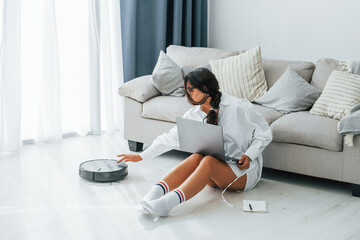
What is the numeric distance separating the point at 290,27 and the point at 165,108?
1671 mm

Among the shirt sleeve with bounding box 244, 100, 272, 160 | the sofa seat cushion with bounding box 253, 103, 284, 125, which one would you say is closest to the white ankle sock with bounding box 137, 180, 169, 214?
the shirt sleeve with bounding box 244, 100, 272, 160

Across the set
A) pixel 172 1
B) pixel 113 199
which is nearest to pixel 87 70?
pixel 172 1

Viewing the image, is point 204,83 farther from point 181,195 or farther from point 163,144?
point 181,195

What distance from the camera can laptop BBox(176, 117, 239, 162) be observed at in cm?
277

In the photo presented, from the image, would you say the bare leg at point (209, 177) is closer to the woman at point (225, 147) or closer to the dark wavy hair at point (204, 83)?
the woman at point (225, 147)

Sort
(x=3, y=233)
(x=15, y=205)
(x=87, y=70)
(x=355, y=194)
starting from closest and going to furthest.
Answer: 1. (x=3, y=233)
2. (x=15, y=205)
3. (x=355, y=194)
4. (x=87, y=70)

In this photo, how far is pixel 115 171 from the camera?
3.19m

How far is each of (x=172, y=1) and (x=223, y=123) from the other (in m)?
2.42

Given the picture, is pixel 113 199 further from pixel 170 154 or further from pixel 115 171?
pixel 170 154

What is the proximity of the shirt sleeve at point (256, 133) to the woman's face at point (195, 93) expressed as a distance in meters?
0.32

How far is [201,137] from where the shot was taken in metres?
2.87

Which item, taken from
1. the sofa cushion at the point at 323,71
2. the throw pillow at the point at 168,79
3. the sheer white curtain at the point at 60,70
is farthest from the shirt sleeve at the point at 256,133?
the sheer white curtain at the point at 60,70

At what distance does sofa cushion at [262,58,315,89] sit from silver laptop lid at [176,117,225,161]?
1152 millimetres

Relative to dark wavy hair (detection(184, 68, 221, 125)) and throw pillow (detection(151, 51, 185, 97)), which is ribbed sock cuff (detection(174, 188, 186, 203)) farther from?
throw pillow (detection(151, 51, 185, 97))
